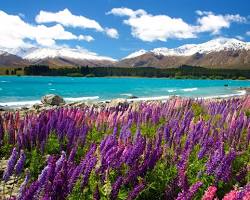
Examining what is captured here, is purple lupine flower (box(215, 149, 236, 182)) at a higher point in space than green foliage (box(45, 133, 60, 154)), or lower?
higher

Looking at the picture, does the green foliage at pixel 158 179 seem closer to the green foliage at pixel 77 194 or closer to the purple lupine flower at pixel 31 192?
the green foliage at pixel 77 194

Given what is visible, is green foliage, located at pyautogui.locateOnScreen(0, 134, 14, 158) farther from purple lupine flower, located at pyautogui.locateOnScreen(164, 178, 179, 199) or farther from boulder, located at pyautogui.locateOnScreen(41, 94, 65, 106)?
boulder, located at pyautogui.locateOnScreen(41, 94, 65, 106)

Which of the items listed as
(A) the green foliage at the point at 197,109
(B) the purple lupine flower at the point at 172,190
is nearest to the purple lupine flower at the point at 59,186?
(B) the purple lupine flower at the point at 172,190

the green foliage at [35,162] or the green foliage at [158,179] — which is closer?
the green foliage at [158,179]

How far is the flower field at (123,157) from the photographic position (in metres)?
4.45

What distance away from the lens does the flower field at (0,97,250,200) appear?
14.6 feet

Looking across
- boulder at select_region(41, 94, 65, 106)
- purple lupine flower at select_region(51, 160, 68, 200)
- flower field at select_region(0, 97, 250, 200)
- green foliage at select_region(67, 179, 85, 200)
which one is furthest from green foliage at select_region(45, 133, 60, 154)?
boulder at select_region(41, 94, 65, 106)

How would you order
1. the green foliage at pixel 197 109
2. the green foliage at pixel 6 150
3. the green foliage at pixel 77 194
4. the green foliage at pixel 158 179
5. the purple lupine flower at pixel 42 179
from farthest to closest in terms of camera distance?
the green foliage at pixel 197 109 → the green foliage at pixel 6 150 → the green foliage at pixel 158 179 → the green foliage at pixel 77 194 → the purple lupine flower at pixel 42 179

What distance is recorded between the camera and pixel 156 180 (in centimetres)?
654

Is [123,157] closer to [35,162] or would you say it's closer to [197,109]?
[35,162]

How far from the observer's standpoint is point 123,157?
5.76 meters

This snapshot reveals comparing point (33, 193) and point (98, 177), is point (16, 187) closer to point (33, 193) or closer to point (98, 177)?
point (98, 177)

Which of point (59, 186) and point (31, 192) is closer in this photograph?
point (31, 192)

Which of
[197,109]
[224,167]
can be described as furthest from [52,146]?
[197,109]
